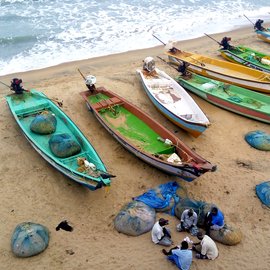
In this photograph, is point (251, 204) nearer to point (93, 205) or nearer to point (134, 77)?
point (93, 205)

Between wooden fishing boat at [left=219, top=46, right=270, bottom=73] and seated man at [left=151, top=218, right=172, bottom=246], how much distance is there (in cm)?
1023

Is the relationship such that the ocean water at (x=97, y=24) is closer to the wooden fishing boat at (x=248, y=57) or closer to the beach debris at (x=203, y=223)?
the wooden fishing boat at (x=248, y=57)

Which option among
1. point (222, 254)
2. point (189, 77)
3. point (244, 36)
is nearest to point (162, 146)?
point (222, 254)

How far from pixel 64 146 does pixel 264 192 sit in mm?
5665

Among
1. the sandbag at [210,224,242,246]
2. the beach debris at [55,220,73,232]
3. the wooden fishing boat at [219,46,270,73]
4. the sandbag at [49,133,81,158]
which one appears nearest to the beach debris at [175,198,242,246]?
the sandbag at [210,224,242,246]

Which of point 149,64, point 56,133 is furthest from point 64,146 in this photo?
point 149,64

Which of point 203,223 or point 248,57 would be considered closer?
point 203,223

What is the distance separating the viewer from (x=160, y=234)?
7.71 meters

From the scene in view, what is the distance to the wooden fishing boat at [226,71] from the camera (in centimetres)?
1362

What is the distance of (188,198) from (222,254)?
1816 mm

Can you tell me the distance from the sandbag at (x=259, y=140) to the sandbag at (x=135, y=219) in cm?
470

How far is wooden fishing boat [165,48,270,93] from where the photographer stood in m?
13.6

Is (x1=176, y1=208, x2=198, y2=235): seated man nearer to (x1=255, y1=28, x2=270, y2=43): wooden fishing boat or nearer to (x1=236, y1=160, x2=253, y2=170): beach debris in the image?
(x1=236, y1=160, x2=253, y2=170): beach debris

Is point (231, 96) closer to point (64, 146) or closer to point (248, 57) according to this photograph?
point (248, 57)
